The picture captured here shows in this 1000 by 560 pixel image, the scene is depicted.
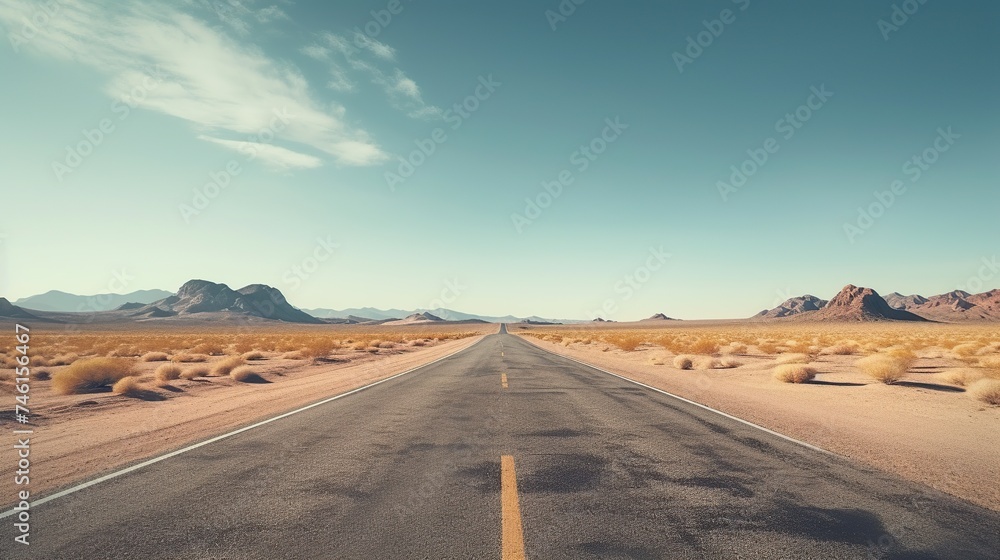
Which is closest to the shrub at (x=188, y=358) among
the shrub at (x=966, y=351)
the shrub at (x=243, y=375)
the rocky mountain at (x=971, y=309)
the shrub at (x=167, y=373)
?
the shrub at (x=167, y=373)

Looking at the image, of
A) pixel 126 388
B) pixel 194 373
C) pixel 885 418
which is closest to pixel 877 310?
pixel 885 418

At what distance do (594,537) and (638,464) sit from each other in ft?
7.21

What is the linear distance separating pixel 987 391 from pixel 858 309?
15731cm

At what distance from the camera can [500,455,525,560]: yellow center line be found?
10.5 ft

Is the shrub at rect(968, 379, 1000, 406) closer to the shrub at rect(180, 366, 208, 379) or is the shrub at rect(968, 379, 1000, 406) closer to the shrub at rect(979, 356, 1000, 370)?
the shrub at rect(979, 356, 1000, 370)

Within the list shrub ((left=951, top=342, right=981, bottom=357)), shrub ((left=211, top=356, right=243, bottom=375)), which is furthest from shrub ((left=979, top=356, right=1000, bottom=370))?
A: shrub ((left=211, top=356, right=243, bottom=375))

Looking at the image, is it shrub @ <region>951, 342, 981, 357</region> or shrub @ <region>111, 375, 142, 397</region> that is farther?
shrub @ <region>951, 342, 981, 357</region>

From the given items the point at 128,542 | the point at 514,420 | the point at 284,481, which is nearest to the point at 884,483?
the point at 514,420

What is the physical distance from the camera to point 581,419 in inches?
320

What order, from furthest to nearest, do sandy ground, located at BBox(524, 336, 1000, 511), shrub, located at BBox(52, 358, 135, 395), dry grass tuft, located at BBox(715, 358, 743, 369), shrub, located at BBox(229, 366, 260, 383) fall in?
dry grass tuft, located at BBox(715, 358, 743, 369)
shrub, located at BBox(229, 366, 260, 383)
shrub, located at BBox(52, 358, 135, 395)
sandy ground, located at BBox(524, 336, 1000, 511)

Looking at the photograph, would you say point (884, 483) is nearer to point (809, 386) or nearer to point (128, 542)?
point (128, 542)

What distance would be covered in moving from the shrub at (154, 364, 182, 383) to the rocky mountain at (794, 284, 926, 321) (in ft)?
525

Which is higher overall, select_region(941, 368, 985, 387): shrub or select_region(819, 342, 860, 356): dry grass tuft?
select_region(819, 342, 860, 356): dry grass tuft

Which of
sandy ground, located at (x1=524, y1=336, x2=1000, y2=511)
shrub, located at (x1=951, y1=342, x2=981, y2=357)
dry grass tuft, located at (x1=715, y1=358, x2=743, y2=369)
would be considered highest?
shrub, located at (x1=951, y1=342, x2=981, y2=357)
